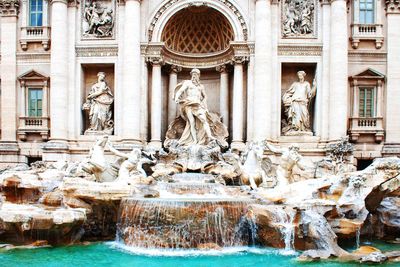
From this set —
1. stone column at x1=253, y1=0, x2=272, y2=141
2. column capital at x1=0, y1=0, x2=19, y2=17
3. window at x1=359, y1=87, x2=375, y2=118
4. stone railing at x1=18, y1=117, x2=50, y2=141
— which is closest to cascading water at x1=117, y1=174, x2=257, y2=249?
stone column at x1=253, y1=0, x2=272, y2=141

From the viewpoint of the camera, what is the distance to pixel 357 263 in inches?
455

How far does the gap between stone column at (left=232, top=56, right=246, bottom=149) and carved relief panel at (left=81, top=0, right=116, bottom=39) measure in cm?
595

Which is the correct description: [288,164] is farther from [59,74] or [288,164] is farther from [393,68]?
[59,74]

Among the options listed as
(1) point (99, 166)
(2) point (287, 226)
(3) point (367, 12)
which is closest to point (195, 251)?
(2) point (287, 226)

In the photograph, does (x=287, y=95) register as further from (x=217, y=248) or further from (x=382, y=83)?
(x=217, y=248)

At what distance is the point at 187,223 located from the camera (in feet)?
43.7

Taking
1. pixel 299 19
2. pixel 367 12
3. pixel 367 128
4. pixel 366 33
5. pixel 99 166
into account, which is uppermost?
pixel 367 12

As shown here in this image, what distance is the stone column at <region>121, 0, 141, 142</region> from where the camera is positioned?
19719mm

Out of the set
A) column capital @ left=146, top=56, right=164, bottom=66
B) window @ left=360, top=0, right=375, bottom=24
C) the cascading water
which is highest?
window @ left=360, top=0, right=375, bottom=24

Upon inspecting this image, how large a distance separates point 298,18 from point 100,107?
9.96 meters

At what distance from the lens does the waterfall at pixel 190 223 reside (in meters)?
13.3

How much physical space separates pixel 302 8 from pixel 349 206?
34.1 feet

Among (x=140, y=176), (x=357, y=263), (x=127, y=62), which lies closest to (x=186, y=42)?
(x=127, y=62)

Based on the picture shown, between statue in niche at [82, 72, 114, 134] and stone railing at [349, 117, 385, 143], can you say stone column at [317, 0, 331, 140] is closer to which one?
stone railing at [349, 117, 385, 143]
